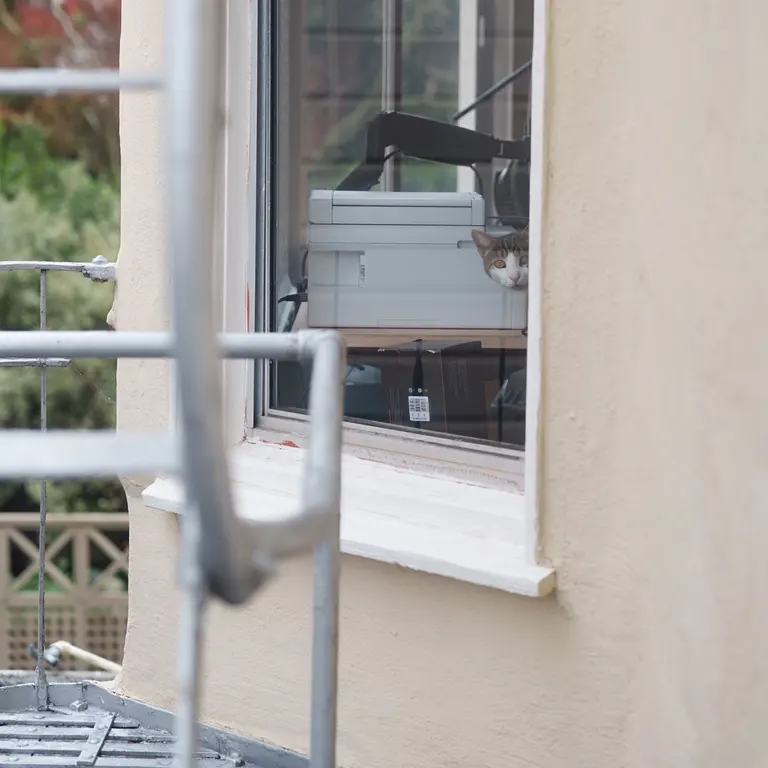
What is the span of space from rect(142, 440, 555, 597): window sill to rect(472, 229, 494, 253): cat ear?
51 cm

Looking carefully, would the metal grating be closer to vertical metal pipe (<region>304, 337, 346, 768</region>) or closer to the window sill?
the window sill

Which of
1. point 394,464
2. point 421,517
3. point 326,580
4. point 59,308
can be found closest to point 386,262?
point 394,464

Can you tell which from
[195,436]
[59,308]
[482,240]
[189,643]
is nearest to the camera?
[195,436]

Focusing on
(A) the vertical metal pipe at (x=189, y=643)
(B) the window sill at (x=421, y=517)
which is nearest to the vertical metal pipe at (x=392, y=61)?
(B) the window sill at (x=421, y=517)

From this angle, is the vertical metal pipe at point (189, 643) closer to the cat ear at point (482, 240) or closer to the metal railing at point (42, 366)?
the metal railing at point (42, 366)

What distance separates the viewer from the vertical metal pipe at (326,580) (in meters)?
0.85

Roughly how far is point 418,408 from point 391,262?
0.31 meters

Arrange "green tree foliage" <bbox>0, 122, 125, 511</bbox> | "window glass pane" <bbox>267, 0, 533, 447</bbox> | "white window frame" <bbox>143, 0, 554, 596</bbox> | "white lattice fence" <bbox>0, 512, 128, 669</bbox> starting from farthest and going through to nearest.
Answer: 1. "green tree foliage" <bbox>0, 122, 125, 511</bbox>
2. "white lattice fence" <bbox>0, 512, 128, 669</bbox>
3. "window glass pane" <bbox>267, 0, 533, 447</bbox>
4. "white window frame" <bbox>143, 0, 554, 596</bbox>

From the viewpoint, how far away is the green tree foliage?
589 centimetres

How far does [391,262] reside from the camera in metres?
2.30

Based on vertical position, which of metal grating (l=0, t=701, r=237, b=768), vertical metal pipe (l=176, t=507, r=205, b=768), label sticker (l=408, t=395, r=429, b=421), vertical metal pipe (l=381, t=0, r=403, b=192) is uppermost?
vertical metal pipe (l=381, t=0, r=403, b=192)

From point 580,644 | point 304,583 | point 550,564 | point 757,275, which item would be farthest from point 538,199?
point 304,583

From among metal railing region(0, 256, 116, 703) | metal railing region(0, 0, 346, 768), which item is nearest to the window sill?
metal railing region(0, 256, 116, 703)

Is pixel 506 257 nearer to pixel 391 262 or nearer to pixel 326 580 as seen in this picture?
pixel 391 262
